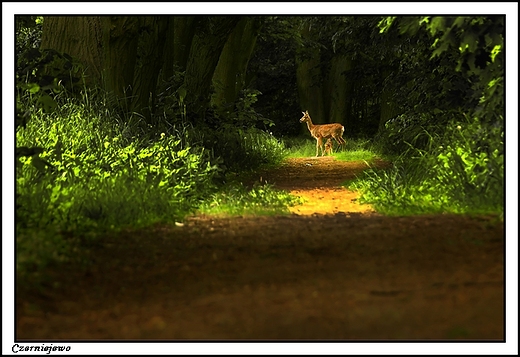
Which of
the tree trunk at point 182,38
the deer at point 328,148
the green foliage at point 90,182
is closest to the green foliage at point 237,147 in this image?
the tree trunk at point 182,38

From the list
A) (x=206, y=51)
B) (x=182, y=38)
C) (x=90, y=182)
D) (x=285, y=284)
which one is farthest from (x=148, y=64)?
(x=285, y=284)

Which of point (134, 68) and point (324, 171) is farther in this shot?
point (324, 171)

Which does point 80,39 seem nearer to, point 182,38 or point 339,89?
point 182,38

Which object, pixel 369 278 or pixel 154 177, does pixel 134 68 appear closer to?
pixel 154 177

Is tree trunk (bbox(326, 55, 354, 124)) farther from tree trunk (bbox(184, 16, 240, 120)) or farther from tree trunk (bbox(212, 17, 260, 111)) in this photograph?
tree trunk (bbox(184, 16, 240, 120))

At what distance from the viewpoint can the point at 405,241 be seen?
8.04 meters

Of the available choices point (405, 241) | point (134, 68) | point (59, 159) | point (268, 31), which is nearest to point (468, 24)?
point (405, 241)

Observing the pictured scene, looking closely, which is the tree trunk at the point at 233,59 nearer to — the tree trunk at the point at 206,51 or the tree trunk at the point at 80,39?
the tree trunk at the point at 206,51

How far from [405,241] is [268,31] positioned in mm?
20289

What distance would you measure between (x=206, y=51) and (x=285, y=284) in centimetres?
1386

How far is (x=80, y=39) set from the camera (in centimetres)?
1429

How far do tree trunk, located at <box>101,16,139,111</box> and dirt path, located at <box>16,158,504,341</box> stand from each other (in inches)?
211

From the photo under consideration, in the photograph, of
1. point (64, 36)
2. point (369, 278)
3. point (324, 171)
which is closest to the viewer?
point (369, 278)

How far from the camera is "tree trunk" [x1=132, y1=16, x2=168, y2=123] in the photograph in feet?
50.3
